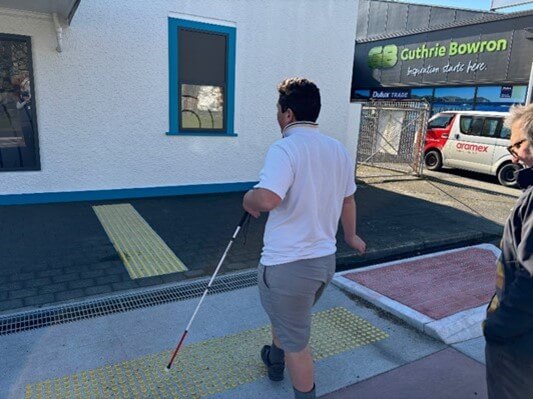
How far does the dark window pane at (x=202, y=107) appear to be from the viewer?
7.60m

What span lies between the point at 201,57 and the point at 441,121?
8.30 metres

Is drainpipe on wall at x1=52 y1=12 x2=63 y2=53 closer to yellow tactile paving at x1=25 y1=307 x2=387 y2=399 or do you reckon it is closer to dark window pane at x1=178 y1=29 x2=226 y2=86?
dark window pane at x1=178 y1=29 x2=226 y2=86

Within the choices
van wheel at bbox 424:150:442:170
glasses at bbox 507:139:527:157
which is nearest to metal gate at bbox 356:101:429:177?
van wheel at bbox 424:150:442:170

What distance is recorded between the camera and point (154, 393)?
2.52 m

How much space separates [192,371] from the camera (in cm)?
274

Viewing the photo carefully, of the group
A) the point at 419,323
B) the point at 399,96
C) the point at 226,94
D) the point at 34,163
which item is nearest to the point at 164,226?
the point at 34,163

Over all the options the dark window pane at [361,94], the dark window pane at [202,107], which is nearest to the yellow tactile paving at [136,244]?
the dark window pane at [202,107]

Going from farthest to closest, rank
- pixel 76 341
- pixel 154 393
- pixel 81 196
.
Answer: pixel 81 196, pixel 76 341, pixel 154 393

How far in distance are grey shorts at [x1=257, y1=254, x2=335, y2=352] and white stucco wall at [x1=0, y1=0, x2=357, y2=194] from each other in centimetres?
570

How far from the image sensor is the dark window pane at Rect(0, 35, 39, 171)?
6227 mm

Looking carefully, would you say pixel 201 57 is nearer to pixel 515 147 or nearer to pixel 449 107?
pixel 515 147

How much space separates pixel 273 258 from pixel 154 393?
124 cm

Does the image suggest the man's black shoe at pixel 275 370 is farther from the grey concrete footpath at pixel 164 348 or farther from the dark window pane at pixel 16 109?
the dark window pane at pixel 16 109

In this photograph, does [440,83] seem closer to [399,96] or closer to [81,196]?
[399,96]
